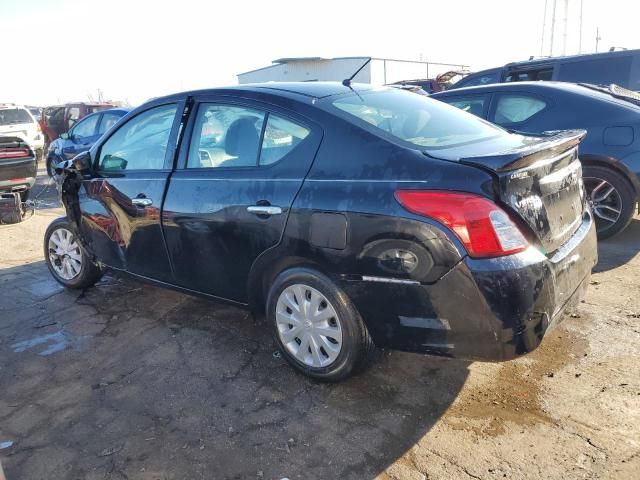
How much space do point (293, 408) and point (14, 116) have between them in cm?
1430

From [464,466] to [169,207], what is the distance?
7.72 feet

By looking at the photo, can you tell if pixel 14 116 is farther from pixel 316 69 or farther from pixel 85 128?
pixel 316 69

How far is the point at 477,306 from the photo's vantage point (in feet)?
7.61

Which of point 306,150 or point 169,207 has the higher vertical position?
point 306,150

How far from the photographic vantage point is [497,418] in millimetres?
2578

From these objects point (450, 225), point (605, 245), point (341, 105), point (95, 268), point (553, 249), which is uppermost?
point (341, 105)

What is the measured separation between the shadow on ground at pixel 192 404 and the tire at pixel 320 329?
0.15 metres

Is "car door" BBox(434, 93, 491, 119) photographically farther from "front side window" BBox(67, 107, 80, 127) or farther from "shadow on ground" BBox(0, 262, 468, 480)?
"front side window" BBox(67, 107, 80, 127)

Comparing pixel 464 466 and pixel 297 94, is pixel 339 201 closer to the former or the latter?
pixel 297 94

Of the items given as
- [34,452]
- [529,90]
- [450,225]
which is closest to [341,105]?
[450,225]

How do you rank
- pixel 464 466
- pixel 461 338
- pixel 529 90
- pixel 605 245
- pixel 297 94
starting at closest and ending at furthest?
1. pixel 464 466
2. pixel 461 338
3. pixel 297 94
4. pixel 605 245
5. pixel 529 90

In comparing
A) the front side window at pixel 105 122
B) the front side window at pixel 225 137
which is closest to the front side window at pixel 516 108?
the front side window at pixel 225 137

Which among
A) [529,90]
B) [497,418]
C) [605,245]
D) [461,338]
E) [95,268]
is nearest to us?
[461,338]

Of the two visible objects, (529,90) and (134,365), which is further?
(529,90)
